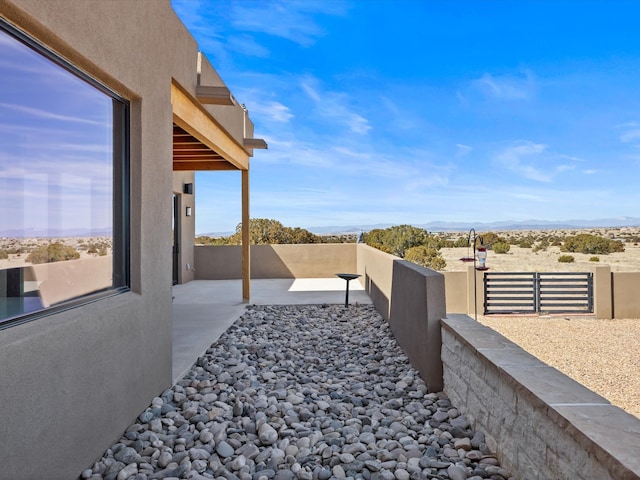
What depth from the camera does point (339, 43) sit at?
29328 mm

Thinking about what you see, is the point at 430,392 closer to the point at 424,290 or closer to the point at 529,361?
the point at 424,290

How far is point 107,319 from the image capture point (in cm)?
297

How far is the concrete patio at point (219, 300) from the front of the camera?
5.64 metres

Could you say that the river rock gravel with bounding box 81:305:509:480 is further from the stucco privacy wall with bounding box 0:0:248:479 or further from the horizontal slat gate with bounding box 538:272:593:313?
the horizontal slat gate with bounding box 538:272:593:313

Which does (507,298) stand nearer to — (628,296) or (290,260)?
(628,296)

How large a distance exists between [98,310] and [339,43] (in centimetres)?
2960

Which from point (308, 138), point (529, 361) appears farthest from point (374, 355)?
point (308, 138)

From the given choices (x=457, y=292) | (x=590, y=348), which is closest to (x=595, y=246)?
(x=457, y=292)

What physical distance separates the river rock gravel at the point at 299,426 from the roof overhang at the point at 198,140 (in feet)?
8.84

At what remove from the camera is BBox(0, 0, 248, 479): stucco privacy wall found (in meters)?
2.18

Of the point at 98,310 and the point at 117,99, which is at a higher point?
the point at 117,99

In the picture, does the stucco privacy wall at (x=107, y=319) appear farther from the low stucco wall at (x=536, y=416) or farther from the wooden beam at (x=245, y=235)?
the wooden beam at (x=245, y=235)

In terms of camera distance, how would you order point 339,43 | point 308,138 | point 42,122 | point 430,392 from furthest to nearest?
point 308,138
point 339,43
point 430,392
point 42,122

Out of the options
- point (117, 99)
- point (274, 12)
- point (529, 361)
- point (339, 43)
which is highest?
point (339, 43)
